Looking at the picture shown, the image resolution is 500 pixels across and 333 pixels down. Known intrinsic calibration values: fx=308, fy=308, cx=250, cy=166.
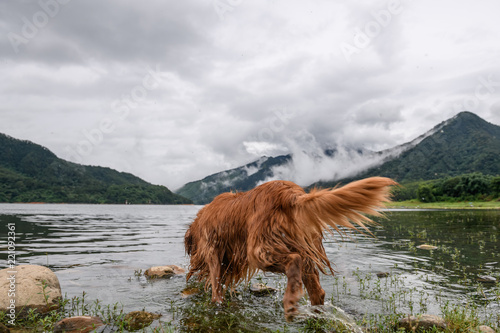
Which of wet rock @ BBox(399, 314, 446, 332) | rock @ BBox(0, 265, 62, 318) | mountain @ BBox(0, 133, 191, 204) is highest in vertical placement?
mountain @ BBox(0, 133, 191, 204)

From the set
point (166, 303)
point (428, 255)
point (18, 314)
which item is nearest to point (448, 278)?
point (428, 255)

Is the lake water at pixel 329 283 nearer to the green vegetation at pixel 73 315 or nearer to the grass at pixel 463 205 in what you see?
the green vegetation at pixel 73 315

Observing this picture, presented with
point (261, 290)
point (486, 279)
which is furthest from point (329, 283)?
point (486, 279)

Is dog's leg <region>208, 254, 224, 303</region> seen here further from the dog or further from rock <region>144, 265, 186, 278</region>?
rock <region>144, 265, 186, 278</region>

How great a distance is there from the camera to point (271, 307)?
592 cm

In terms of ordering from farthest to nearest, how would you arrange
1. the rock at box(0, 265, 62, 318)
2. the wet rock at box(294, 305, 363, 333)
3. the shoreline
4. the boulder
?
1. the shoreline
2. the boulder
3. the rock at box(0, 265, 62, 318)
4. the wet rock at box(294, 305, 363, 333)

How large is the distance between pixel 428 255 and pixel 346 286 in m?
5.52

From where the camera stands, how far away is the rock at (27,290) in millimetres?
5246

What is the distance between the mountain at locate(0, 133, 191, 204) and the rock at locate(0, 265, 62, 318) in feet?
468

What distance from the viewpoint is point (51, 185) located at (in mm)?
143750

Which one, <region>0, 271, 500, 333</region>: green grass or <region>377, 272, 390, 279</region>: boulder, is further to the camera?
<region>377, 272, 390, 279</region>: boulder

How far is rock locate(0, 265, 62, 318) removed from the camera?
5246 millimetres

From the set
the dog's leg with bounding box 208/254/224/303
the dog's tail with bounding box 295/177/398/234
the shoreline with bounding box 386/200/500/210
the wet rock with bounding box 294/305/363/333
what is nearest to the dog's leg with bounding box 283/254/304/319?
the wet rock with bounding box 294/305/363/333

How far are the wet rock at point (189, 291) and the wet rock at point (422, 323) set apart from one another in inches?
160
